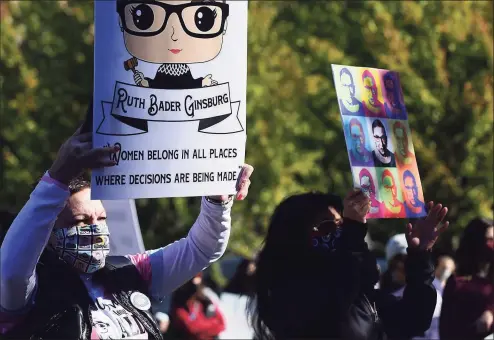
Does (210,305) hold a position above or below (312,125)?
below

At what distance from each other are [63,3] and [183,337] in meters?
7.78

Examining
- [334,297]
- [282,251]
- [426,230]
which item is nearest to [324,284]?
[334,297]

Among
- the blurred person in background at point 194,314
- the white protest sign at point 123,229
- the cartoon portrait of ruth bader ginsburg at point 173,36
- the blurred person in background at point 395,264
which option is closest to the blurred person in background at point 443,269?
the blurred person in background at point 395,264

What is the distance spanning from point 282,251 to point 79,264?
0.74 metres

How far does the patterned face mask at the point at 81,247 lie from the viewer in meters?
4.14

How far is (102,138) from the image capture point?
379 centimetres

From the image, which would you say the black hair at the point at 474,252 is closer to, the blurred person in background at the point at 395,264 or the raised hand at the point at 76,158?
the blurred person in background at the point at 395,264

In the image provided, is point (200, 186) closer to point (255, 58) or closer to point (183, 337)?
point (183, 337)

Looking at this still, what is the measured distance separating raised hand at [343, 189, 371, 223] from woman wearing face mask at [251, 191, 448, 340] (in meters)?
0.01

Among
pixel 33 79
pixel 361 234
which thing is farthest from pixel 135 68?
pixel 33 79

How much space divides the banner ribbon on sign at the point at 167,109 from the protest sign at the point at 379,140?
1157mm

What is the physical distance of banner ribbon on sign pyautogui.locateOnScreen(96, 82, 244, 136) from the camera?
12.6ft

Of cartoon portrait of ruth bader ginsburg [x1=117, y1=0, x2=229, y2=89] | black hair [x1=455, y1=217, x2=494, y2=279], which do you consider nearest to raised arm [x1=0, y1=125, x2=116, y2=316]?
cartoon portrait of ruth bader ginsburg [x1=117, y1=0, x2=229, y2=89]

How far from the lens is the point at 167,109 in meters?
4.02
